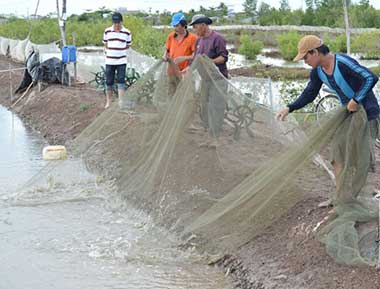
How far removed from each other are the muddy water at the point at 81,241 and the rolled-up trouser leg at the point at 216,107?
1.18m

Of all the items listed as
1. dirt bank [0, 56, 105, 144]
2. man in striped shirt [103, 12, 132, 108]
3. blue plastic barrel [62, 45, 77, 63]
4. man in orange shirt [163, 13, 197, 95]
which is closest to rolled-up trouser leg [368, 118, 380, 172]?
man in orange shirt [163, 13, 197, 95]

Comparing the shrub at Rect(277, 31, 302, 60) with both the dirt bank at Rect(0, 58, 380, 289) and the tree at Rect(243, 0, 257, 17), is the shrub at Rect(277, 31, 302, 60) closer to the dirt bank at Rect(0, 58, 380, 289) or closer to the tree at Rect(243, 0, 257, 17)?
the dirt bank at Rect(0, 58, 380, 289)

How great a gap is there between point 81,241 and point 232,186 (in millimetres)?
1626

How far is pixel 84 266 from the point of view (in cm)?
683

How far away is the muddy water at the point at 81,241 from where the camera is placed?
654 cm

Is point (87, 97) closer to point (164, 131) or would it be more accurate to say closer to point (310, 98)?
point (164, 131)

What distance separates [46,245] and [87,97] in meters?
7.54

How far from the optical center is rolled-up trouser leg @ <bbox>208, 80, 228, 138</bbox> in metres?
7.79

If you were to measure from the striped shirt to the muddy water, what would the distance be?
2576 millimetres

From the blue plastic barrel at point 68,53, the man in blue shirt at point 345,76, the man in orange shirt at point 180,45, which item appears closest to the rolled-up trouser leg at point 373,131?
the man in blue shirt at point 345,76

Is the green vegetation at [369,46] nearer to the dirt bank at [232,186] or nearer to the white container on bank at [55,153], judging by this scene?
the white container on bank at [55,153]

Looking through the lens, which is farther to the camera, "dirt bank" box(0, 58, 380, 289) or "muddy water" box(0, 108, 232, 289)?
"muddy water" box(0, 108, 232, 289)

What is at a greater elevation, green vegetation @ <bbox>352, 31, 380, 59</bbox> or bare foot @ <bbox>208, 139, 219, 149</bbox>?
bare foot @ <bbox>208, 139, 219, 149</bbox>

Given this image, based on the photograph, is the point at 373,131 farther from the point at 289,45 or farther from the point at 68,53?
the point at 289,45
